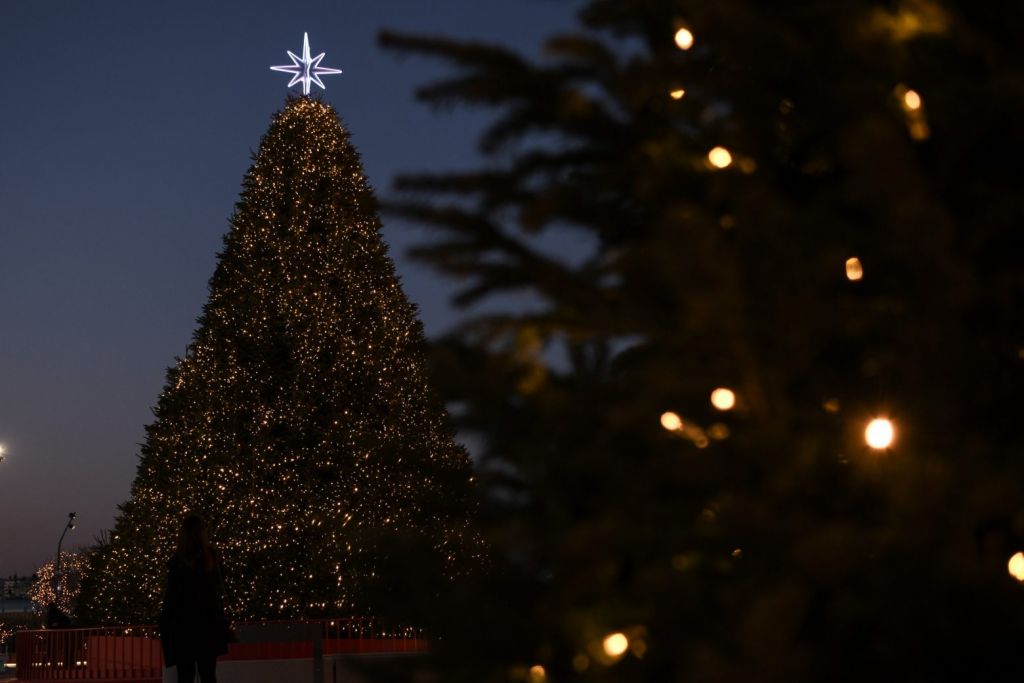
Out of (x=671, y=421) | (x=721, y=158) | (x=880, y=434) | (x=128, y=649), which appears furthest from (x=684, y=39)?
(x=128, y=649)

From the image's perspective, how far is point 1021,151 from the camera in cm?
251

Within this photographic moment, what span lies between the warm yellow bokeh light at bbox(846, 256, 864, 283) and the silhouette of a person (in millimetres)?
7379

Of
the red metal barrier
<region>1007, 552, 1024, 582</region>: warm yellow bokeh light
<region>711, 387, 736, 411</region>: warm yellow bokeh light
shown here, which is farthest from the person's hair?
<region>1007, 552, 1024, 582</region>: warm yellow bokeh light

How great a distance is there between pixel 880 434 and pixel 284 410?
39.5ft

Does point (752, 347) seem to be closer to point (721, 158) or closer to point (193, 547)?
point (721, 158)

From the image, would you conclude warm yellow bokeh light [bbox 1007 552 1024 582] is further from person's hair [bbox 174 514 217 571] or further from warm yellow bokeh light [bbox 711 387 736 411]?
person's hair [bbox 174 514 217 571]

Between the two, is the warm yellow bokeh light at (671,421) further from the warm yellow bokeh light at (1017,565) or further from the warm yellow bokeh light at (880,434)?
the warm yellow bokeh light at (1017,565)

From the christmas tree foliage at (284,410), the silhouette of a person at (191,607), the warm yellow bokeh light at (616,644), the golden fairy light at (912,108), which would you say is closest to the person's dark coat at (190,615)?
the silhouette of a person at (191,607)

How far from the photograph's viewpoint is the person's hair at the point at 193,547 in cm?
886

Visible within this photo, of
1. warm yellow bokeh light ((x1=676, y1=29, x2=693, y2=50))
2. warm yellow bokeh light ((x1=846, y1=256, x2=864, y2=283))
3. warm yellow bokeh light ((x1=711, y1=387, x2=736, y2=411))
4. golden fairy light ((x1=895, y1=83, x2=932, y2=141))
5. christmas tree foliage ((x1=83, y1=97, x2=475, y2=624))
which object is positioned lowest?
warm yellow bokeh light ((x1=711, y1=387, x2=736, y2=411))

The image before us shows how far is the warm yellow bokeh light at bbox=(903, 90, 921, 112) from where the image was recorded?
7.61 feet

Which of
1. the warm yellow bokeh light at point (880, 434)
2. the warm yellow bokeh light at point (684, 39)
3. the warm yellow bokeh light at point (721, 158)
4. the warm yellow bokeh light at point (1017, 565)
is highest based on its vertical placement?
the warm yellow bokeh light at point (684, 39)

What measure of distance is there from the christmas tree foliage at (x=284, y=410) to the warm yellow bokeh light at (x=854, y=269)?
32.7 ft

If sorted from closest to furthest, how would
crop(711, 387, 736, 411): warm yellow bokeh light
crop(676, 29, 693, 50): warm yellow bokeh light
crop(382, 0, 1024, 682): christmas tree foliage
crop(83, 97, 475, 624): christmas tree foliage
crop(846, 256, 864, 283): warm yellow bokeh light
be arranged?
1. crop(382, 0, 1024, 682): christmas tree foliage
2. crop(711, 387, 736, 411): warm yellow bokeh light
3. crop(846, 256, 864, 283): warm yellow bokeh light
4. crop(676, 29, 693, 50): warm yellow bokeh light
5. crop(83, 97, 475, 624): christmas tree foliage
